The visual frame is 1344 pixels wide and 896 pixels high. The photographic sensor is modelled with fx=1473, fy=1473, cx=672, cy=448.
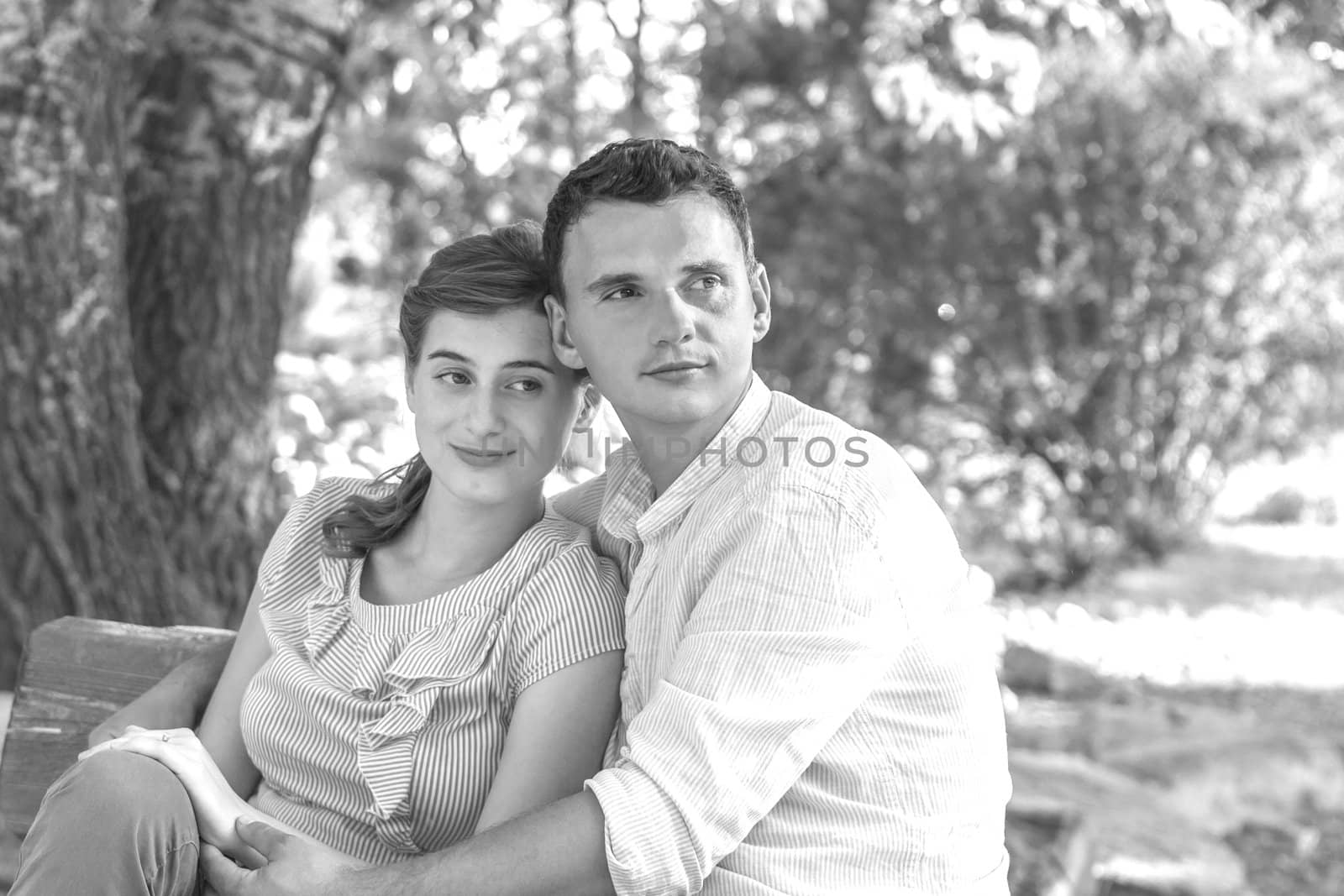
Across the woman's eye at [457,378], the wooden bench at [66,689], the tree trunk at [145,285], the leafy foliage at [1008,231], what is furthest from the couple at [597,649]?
the leafy foliage at [1008,231]

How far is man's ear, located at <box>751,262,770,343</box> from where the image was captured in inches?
90.0

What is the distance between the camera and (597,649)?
6.92ft

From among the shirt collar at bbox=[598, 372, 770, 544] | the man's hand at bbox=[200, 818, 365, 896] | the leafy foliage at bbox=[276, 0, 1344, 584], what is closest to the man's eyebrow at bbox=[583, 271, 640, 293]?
the shirt collar at bbox=[598, 372, 770, 544]

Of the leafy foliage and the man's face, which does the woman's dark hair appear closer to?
the man's face

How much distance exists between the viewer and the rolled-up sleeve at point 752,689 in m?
1.77

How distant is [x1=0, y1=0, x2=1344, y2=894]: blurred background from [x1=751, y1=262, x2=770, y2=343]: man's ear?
2.59 ft

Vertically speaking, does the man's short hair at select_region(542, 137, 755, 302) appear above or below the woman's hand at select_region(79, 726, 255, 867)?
above

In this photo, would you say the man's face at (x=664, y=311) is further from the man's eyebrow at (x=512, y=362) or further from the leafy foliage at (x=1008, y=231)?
the leafy foliage at (x=1008, y=231)

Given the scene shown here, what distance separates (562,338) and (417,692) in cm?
57

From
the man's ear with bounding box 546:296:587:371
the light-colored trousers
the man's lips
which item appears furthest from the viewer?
the man's ear with bounding box 546:296:587:371

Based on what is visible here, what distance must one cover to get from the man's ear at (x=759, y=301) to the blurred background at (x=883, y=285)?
2.59 ft

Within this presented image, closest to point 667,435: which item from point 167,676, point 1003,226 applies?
point 167,676

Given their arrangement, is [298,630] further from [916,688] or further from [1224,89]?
[1224,89]

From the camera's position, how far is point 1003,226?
7.76m
